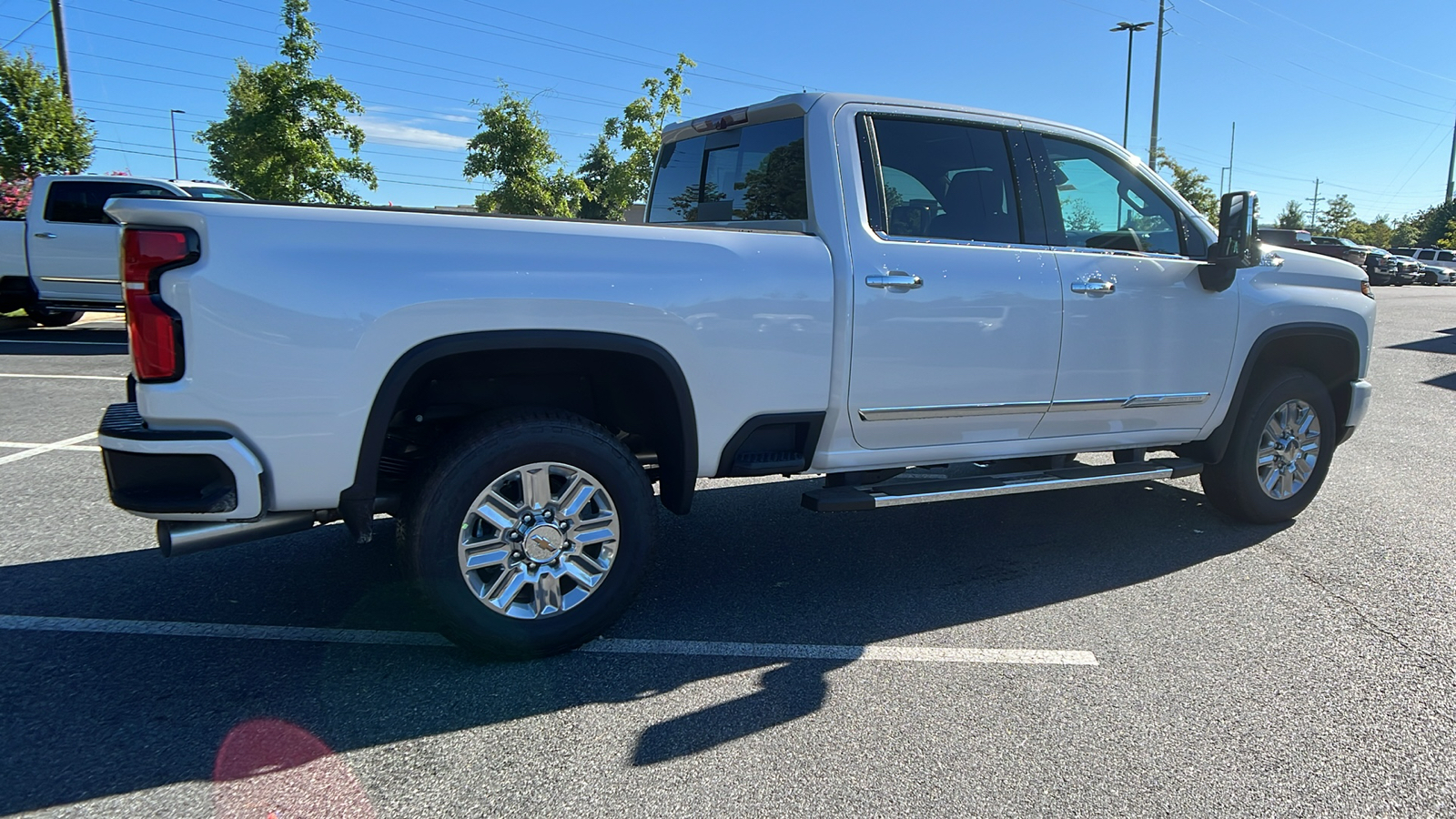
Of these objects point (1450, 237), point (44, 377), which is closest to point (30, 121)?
point (44, 377)

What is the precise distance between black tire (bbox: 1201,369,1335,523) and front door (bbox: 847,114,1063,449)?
1513 millimetres

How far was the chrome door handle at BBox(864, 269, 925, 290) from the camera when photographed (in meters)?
3.84

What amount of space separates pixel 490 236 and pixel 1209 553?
389 centimetres

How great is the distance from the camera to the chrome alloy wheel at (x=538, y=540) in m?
3.35

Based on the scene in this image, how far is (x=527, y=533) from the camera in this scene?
3395 mm

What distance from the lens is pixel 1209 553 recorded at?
16.0 ft

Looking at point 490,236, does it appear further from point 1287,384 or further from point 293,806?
point 1287,384

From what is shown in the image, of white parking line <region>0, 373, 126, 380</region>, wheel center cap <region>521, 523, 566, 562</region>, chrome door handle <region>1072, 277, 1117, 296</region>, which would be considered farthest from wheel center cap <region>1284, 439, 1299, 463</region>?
white parking line <region>0, 373, 126, 380</region>

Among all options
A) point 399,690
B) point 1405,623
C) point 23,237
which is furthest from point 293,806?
point 23,237

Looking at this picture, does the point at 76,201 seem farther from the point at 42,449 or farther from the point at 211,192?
the point at 42,449

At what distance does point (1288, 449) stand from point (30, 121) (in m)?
22.0

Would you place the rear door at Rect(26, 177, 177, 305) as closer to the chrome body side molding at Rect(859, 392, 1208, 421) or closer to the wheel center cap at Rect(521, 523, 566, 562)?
the wheel center cap at Rect(521, 523, 566, 562)

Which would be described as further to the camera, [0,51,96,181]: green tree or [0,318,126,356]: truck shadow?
[0,51,96,181]: green tree

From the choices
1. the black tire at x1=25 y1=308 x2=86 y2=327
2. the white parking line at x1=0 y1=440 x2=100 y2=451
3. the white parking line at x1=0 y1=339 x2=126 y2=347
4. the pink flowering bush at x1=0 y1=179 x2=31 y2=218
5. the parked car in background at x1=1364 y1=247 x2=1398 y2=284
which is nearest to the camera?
the white parking line at x1=0 y1=440 x2=100 y2=451
